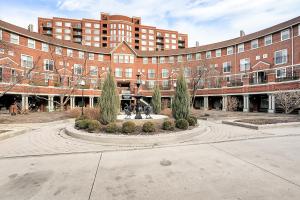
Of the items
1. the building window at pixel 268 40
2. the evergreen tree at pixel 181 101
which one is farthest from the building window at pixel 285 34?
the evergreen tree at pixel 181 101

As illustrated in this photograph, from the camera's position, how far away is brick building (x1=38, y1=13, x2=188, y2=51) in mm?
59781

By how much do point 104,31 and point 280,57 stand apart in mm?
54507

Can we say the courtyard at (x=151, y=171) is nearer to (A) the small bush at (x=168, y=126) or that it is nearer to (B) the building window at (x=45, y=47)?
(A) the small bush at (x=168, y=126)

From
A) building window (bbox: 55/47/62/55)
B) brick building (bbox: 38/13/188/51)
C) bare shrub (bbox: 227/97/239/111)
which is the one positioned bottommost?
bare shrub (bbox: 227/97/239/111)

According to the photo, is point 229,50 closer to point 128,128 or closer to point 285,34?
point 285,34

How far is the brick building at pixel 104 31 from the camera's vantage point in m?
59.8

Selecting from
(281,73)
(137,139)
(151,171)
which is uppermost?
(281,73)

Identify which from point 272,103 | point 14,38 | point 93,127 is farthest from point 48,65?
point 272,103

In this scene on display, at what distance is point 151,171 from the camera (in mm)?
5020

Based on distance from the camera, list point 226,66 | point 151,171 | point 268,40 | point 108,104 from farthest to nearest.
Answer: point 226,66
point 268,40
point 108,104
point 151,171

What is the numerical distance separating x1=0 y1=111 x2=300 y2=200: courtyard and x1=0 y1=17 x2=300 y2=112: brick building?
1564cm

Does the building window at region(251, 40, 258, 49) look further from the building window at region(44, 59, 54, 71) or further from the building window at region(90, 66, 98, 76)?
the building window at region(44, 59, 54, 71)

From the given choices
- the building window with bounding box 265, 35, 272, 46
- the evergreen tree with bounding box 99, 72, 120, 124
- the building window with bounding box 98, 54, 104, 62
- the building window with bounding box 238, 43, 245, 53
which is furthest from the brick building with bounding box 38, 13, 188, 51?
the evergreen tree with bounding box 99, 72, 120, 124

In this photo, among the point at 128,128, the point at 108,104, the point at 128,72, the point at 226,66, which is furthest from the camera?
the point at 128,72
